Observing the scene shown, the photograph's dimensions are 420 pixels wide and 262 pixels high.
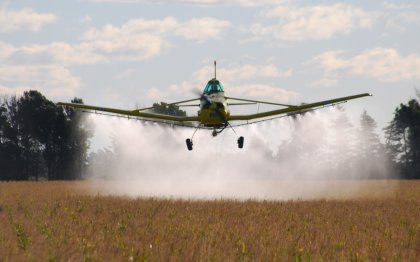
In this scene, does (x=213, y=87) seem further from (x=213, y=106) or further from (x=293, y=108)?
(x=293, y=108)

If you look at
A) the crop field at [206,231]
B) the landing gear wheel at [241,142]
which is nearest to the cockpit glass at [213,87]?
the landing gear wheel at [241,142]

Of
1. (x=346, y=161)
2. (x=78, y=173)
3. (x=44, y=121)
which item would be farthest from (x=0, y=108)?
(x=346, y=161)

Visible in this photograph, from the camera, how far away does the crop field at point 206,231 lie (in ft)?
47.6

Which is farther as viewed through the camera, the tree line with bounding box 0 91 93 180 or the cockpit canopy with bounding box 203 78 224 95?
the tree line with bounding box 0 91 93 180

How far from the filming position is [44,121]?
94188mm

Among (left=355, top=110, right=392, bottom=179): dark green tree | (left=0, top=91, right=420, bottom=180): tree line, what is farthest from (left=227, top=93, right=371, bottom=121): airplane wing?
(left=355, top=110, right=392, bottom=179): dark green tree

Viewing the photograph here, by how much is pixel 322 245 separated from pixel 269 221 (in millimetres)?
5382

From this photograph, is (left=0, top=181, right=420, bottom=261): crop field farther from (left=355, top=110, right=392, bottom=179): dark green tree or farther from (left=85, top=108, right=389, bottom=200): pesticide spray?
(left=355, top=110, right=392, bottom=179): dark green tree

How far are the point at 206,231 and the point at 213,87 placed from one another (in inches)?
510

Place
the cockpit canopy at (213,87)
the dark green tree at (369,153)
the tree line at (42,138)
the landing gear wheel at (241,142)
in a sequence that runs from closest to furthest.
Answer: the cockpit canopy at (213,87) < the landing gear wheel at (241,142) < the tree line at (42,138) < the dark green tree at (369,153)

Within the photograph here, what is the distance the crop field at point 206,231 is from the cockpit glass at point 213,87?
17.1 ft

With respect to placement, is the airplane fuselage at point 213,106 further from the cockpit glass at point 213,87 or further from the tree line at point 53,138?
the tree line at point 53,138

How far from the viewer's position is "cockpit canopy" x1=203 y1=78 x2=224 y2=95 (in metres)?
30.3

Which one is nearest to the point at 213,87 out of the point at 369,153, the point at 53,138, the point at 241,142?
the point at 241,142
